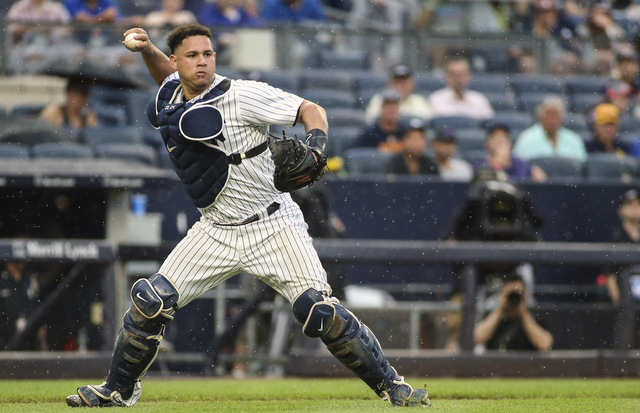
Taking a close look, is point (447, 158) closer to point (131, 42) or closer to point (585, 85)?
point (585, 85)

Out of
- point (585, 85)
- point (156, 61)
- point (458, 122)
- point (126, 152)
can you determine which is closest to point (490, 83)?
point (458, 122)

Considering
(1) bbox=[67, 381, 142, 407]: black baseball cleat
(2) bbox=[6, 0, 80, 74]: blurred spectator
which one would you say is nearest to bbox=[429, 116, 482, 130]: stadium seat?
(2) bbox=[6, 0, 80, 74]: blurred spectator

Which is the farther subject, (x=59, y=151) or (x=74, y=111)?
(x=74, y=111)

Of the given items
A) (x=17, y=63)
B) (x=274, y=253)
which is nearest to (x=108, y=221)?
(x=17, y=63)

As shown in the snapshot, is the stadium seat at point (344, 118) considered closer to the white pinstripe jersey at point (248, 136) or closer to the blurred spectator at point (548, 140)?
the blurred spectator at point (548, 140)

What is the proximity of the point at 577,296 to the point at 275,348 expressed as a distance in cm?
242

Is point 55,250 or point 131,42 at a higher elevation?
point 131,42

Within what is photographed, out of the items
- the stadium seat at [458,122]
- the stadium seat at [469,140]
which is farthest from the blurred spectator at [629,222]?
the stadium seat at [458,122]

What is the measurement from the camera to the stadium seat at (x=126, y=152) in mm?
7457

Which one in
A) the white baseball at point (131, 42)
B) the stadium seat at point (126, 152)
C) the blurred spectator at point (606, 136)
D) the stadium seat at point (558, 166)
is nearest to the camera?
the white baseball at point (131, 42)

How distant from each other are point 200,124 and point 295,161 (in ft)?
1.64

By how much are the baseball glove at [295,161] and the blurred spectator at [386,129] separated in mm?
3955

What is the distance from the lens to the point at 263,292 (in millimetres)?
6711

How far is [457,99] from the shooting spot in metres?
8.85
